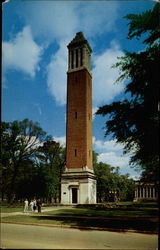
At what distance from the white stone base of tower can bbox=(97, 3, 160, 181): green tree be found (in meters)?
12.7

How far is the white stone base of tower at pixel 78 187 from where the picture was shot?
722 inches

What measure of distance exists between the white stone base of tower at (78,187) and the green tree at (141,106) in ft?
41.7

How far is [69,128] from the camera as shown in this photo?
1905cm

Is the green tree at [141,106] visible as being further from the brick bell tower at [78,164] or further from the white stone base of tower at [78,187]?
the white stone base of tower at [78,187]

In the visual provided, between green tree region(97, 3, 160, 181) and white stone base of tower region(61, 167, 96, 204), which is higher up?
green tree region(97, 3, 160, 181)

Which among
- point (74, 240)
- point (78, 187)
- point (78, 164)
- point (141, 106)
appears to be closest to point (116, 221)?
point (74, 240)

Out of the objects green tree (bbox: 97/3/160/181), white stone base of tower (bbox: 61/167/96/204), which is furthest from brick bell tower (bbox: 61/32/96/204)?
green tree (bbox: 97/3/160/181)

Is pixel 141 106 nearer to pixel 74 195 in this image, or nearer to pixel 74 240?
pixel 74 240

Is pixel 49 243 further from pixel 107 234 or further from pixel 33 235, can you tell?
pixel 107 234

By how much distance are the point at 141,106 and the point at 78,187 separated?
45.5 ft

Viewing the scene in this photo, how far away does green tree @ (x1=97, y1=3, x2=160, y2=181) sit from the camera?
5012mm

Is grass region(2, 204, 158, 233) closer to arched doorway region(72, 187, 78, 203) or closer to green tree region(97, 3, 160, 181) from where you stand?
green tree region(97, 3, 160, 181)

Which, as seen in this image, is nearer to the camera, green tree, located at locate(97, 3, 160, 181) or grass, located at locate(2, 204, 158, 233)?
grass, located at locate(2, 204, 158, 233)

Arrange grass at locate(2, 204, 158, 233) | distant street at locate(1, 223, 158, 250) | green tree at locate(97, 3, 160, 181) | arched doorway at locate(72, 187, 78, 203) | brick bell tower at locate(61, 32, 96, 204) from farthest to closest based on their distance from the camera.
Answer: arched doorway at locate(72, 187, 78, 203), brick bell tower at locate(61, 32, 96, 204), green tree at locate(97, 3, 160, 181), grass at locate(2, 204, 158, 233), distant street at locate(1, 223, 158, 250)
